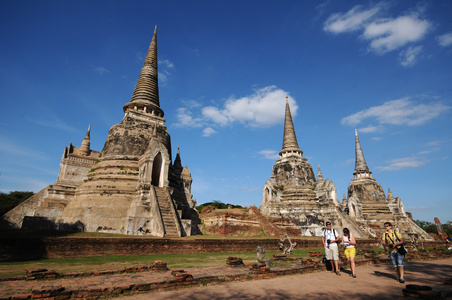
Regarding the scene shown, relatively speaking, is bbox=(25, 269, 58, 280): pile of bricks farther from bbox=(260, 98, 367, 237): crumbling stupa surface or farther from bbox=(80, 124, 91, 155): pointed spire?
bbox=(260, 98, 367, 237): crumbling stupa surface

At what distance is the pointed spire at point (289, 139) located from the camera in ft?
97.2

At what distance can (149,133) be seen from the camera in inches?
767

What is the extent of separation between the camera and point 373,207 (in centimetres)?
3152

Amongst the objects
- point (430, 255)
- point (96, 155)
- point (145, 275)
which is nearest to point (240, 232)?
point (430, 255)

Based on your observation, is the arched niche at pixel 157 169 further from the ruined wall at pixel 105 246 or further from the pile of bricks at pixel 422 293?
the pile of bricks at pixel 422 293

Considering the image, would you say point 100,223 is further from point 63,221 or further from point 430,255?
point 430,255

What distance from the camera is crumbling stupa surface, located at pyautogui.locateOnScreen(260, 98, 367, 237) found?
23672mm

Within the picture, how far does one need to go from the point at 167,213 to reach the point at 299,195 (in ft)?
50.0

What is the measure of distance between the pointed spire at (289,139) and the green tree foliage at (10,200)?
32.8 m

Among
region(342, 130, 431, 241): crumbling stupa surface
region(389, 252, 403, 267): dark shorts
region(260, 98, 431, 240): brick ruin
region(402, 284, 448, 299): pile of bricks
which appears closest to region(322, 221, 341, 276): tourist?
region(389, 252, 403, 267): dark shorts

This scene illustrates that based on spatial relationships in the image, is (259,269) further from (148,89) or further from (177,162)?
(148,89)

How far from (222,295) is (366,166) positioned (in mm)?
36401

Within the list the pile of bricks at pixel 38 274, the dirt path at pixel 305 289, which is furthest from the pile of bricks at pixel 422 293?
the pile of bricks at pixel 38 274

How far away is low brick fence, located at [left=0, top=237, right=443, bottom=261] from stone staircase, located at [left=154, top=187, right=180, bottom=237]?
5.82 feet
